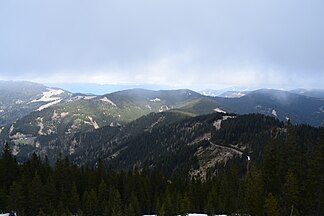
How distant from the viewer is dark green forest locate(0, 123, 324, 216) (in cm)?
7781

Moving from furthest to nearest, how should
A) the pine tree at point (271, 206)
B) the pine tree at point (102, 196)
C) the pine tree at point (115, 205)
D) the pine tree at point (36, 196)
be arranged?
the pine tree at point (102, 196)
the pine tree at point (36, 196)
the pine tree at point (115, 205)
the pine tree at point (271, 206)

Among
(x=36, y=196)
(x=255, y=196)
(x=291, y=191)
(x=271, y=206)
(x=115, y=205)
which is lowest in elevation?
(x=115, y=205)

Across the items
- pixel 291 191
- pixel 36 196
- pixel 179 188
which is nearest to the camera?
pixel 291 191

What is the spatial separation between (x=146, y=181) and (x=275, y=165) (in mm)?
55311

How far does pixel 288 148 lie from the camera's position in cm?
8581

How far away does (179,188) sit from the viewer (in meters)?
131

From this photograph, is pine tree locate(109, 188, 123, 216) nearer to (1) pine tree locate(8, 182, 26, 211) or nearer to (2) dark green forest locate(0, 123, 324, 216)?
(2) dark green forest locate(0, 123, 324, 216)

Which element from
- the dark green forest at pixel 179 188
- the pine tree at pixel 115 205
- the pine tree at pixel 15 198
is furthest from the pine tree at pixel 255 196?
the pine tree at pixel 15 198

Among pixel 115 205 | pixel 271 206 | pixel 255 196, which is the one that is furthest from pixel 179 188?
pixel 271 206

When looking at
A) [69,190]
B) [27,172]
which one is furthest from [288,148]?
[27,172]

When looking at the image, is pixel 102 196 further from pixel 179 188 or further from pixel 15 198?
pixel 179 188

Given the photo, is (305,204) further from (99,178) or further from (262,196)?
(99,178)

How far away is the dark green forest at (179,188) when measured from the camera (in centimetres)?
7781

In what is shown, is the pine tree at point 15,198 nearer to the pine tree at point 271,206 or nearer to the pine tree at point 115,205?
the pine tree at point 115,205
